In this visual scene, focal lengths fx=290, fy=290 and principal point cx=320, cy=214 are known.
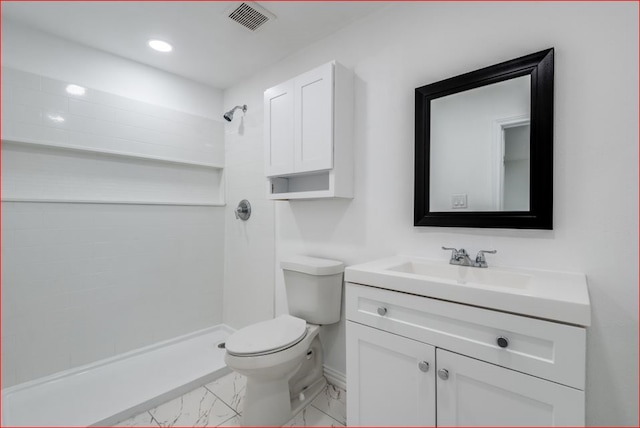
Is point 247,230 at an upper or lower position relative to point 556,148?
lower

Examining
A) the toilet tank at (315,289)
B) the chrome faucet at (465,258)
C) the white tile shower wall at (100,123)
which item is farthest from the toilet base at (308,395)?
the white tile shower wall at (100,123)

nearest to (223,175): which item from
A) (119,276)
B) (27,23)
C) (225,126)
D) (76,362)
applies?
(225,126)

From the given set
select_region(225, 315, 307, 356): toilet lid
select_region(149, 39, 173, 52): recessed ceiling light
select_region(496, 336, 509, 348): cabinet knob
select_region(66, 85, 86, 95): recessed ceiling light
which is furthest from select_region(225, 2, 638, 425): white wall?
select_region(66, 85, 86, 95): recessed ceiling light

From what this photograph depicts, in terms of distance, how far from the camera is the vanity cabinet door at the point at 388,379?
1051mm

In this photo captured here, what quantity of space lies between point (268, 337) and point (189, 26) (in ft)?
6.32

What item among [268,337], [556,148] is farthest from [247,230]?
[556,148]

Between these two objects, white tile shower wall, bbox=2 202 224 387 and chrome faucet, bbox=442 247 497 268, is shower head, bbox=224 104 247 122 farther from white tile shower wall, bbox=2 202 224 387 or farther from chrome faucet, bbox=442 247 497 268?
chrome faucet, bbox=442 247 497 268

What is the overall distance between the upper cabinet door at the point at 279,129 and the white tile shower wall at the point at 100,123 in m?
0.96

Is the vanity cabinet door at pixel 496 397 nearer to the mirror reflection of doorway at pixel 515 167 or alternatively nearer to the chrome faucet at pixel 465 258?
the chrome faucet at pixel 465 258

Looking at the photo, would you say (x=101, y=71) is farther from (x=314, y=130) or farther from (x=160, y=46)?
(x=314, y=130)

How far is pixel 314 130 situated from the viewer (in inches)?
67.1

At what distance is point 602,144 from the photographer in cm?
108

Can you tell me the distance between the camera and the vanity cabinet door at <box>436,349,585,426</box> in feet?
2.65

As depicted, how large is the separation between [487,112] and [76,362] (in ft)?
9.57
